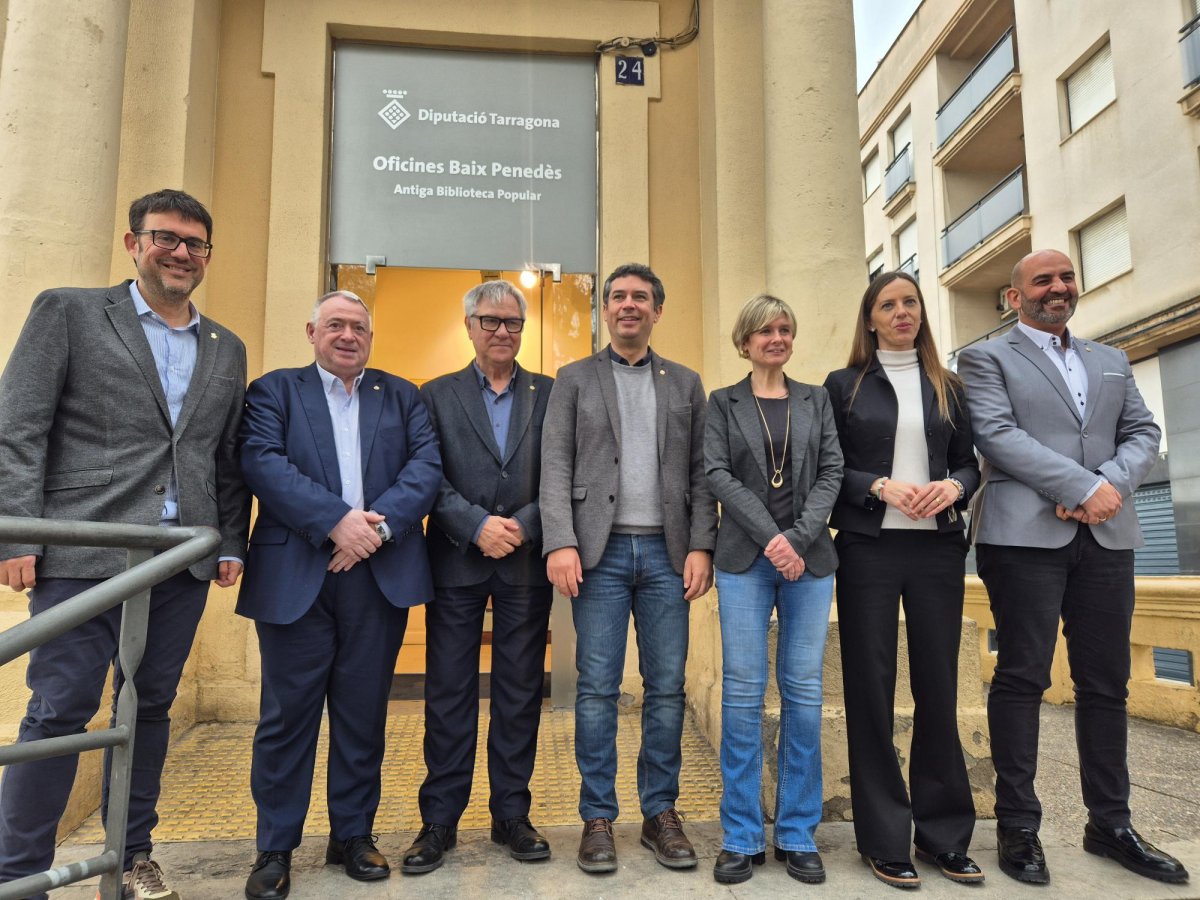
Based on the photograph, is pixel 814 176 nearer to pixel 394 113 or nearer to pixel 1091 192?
pixel 394 113

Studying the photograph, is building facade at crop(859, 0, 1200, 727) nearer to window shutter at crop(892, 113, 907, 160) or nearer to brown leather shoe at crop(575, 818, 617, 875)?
window shutter at crop(892, 113, 907, 160)

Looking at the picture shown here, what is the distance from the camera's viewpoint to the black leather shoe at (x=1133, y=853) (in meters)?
3.01

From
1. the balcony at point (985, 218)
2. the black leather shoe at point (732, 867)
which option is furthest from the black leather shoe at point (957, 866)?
the balcony at point (985, 218)

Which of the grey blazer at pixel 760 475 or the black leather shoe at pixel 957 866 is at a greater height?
the grey blazer at pixel 760 475

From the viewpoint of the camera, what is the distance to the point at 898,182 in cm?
2328

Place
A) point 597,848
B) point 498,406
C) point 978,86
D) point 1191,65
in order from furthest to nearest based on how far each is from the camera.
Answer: point 978,86
point 1191,65
point 498,406
point 597,848

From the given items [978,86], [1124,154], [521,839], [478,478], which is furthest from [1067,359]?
[978,86]

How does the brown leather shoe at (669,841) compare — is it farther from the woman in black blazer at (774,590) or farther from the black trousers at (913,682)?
the black trousers at (913,682)

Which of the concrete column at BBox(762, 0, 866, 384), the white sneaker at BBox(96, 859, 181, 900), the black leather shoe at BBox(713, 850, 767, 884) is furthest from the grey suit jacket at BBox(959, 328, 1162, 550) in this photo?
the white sneaker at BBox(96, 859, 181, 900)

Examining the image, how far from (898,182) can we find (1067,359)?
2200 cm

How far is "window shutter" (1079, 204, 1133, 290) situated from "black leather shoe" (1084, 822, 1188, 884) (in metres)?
13.2

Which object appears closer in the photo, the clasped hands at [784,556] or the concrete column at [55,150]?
the clasped hands at [784,556]

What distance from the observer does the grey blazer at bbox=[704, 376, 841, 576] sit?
10.1 feet

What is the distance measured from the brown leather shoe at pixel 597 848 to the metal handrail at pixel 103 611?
62.9 inches
